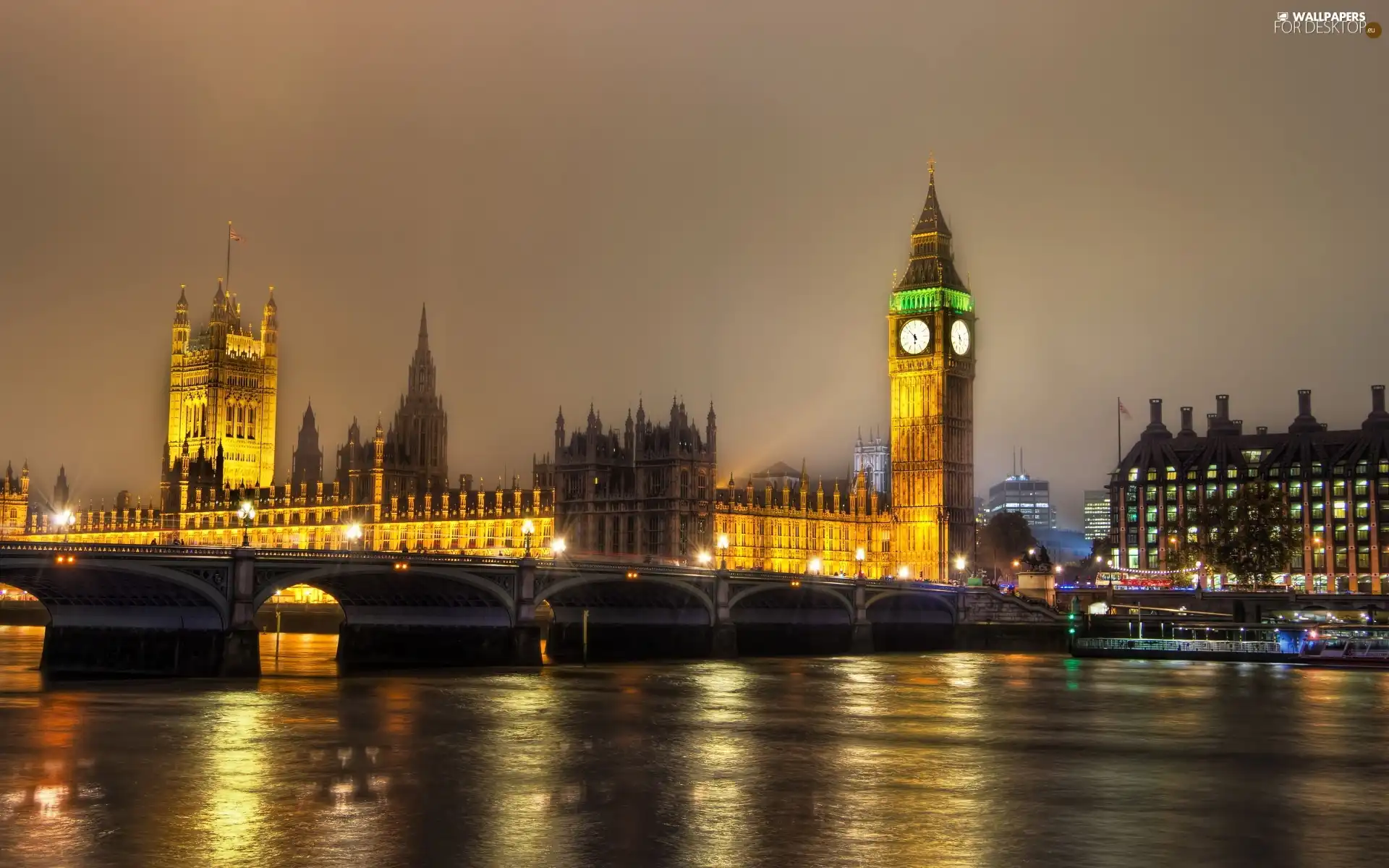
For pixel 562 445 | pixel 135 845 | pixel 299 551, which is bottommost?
pixel 135 845

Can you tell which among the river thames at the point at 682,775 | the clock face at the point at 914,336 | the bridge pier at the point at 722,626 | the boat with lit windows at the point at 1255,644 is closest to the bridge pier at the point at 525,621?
the river thames at the point at 682,775

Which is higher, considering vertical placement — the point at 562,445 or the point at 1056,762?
the point at 562,445

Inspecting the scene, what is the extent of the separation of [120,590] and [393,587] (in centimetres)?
1882

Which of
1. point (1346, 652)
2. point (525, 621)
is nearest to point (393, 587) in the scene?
point (525, 621)

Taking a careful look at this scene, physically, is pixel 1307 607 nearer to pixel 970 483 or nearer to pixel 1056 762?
pixel 970 483

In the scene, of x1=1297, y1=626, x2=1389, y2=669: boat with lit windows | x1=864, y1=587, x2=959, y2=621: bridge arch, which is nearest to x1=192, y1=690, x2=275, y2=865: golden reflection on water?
x1=1297, y1=626, x2=1389, y2=669: boat with lit windows

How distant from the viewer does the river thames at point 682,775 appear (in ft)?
113

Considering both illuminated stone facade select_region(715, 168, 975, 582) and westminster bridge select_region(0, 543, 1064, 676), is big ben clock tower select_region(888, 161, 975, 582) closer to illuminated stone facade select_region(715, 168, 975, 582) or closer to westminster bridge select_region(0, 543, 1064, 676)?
illuminated stone facade select_region(715, 168, 975, 582)

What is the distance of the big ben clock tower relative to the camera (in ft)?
608

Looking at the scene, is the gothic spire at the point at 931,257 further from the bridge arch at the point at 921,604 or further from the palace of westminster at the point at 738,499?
the bridge arch at the point at 921,604

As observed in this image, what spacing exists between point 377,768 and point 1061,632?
349 ft

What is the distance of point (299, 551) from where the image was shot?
9212 cm

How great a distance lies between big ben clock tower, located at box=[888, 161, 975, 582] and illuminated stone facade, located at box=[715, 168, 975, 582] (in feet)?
0.28

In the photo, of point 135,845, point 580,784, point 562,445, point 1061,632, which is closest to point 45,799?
point 135,845
